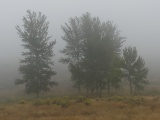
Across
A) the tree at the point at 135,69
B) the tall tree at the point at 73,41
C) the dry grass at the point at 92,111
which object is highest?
the tall tree at the point at 73,41

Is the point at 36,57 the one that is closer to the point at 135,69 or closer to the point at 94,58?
the point at 94,58

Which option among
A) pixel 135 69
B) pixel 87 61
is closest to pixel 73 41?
pixel 87 61

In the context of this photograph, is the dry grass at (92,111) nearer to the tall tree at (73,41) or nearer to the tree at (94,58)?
the tree at (94,58)

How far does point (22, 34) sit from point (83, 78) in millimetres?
9483

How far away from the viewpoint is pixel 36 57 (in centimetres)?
3969

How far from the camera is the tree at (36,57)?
38625 millimetres

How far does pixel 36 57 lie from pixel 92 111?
61.7 feet

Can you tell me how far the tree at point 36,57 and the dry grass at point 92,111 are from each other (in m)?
11.7

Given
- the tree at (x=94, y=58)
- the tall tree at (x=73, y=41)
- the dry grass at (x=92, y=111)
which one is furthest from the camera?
the tall tree at (x=73, y=41)

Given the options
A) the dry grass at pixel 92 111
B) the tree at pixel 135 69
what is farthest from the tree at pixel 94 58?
the dry grass at pixel 92 111

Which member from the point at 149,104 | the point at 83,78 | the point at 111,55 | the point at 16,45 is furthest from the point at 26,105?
the point at 16,45

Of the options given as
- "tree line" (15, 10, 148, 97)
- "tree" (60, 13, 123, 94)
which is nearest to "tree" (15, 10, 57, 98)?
"tree line" (15, 10, 148, 97)

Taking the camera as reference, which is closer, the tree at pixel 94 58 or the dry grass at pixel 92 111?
the dry grass at pixel 92 111

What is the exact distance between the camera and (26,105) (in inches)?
1049
